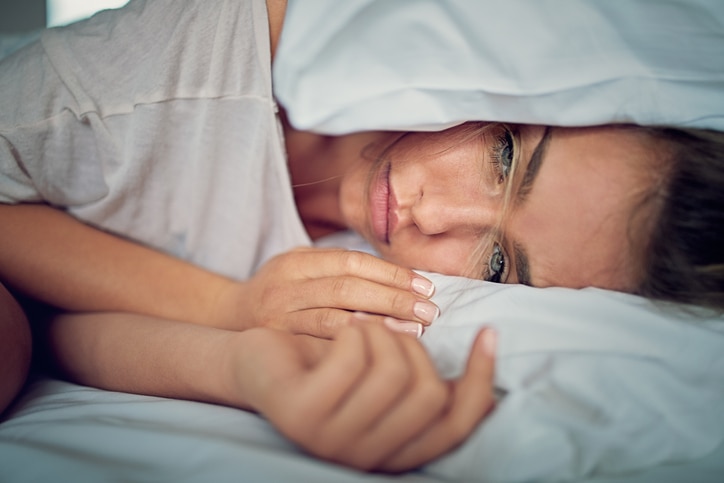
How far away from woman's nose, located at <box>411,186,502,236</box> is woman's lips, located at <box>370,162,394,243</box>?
0.10 metres

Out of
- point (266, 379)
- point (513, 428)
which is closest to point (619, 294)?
point (513, 428)

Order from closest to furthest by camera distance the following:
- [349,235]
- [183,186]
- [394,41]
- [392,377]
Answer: [392,377], [394,41], [183,186], [349,235]

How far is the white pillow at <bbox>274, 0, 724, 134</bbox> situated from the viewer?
63cm

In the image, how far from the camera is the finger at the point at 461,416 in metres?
0.44

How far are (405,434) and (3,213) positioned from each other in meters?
0.65

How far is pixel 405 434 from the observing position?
426mm

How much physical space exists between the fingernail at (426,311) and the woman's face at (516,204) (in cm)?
13

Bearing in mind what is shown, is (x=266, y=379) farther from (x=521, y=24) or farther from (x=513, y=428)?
(x=521, y=24)

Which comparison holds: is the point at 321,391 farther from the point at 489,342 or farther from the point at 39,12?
the point at 39,12

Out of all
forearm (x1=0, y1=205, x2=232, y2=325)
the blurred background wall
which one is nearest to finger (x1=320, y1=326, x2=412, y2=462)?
forearm (x1=0, y1=205, x2=232, y2=325)

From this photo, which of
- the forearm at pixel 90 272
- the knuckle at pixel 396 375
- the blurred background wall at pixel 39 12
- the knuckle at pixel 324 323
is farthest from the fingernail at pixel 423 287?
the blurred background wall at pixel 39 12

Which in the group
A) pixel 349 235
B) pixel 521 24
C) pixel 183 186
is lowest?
pixel 349 235

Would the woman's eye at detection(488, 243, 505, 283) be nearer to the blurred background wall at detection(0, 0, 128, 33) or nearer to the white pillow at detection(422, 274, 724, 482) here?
the white pillow at detection(422, 274, 724, 482)

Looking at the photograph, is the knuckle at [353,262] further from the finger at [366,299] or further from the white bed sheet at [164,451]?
the white bed sheet at [164,451]
